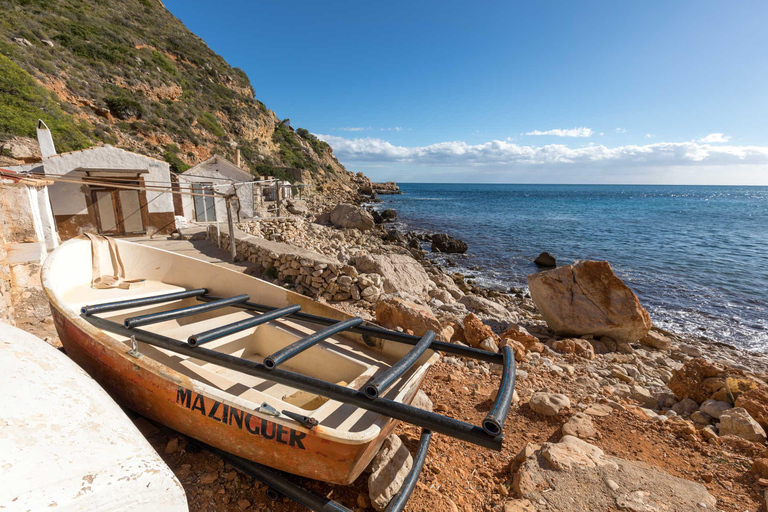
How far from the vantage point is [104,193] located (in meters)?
13.0

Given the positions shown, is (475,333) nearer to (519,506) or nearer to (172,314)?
(519,506)

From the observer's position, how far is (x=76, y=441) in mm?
1940

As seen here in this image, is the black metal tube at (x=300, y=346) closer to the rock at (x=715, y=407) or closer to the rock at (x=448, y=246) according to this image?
the rock at (x=715, y=407)

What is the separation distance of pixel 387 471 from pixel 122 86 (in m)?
37.6

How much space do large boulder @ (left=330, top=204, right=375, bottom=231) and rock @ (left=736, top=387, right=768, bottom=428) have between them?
19.6 meters

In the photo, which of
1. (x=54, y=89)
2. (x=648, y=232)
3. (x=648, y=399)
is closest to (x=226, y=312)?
(x=648, y=399)

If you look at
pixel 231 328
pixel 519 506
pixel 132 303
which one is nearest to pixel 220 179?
pixel 132 303

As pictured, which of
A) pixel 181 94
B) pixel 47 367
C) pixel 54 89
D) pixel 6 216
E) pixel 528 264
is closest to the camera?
pixel 47 367

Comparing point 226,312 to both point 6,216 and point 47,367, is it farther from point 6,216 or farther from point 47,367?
point 6,216

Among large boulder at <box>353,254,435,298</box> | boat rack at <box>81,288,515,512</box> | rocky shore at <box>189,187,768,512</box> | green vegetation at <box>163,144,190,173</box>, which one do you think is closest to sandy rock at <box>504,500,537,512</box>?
rocky shore at <box>189,187,768,512</box>

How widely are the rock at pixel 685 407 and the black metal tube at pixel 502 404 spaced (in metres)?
3.41

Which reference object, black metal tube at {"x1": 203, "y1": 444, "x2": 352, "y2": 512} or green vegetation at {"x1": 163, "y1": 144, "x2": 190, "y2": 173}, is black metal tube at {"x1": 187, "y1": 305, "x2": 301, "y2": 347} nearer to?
black metal tube at {"x1": 203, "y1": 444, "x2": 352, "y2": 512}

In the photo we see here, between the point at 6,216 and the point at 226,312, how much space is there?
444cm

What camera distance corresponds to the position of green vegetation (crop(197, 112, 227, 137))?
32.9m
